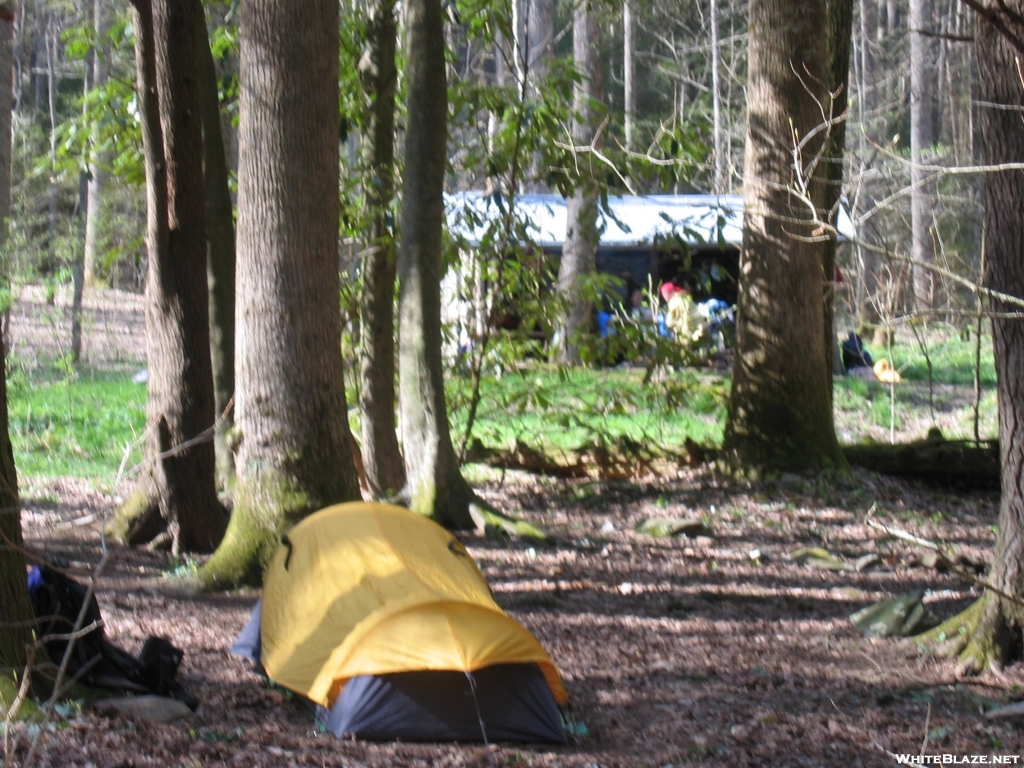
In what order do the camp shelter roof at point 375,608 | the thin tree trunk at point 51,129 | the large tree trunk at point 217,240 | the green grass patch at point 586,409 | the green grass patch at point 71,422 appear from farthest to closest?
the thin tree trunk at point 51,129 < the green grass patch at point 71,422 < the green grass patch at point 586,409 < the large tree trunk at point 217,240 < the camp shelter roof at point 375,608

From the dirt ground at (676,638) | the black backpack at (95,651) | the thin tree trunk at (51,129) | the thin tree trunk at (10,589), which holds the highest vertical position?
the thin tree trunk at (51,129)

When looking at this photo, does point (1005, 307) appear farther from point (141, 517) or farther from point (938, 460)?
point (141, 517)

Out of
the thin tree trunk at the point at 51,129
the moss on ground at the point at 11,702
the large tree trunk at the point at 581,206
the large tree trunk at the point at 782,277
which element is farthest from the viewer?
the thin tree trunk at the point at 51,129

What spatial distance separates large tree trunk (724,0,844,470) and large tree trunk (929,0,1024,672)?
195 inches

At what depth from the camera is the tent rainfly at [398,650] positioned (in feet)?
16.8

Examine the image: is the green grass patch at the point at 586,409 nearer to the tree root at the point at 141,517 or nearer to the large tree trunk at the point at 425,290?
the large tree trunk at the point at 425,290

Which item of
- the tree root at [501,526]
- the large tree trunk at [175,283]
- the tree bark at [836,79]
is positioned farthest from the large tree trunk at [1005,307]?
the tree bark at [836,79]

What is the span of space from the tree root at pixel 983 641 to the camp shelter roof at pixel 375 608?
2329 mm

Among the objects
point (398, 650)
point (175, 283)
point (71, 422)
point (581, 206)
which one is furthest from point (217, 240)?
point (581, 206)

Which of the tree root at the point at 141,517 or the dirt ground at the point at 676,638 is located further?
the tree root at the point at 141,517

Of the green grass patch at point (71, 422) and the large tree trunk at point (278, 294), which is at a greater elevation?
the large tree trunk at point (278, 294)

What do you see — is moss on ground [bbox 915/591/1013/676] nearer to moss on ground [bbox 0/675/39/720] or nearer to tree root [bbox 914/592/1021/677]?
tree root [bbox 914/592/1021/677]

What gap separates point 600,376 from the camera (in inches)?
577

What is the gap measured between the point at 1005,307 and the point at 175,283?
236 inches
